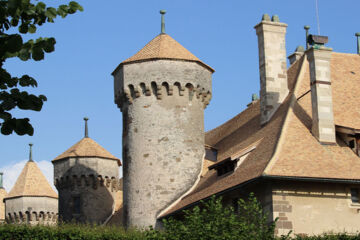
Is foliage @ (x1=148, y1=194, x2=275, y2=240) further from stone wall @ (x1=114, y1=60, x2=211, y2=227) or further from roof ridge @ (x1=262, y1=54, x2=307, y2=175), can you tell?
stone wall @ (x1=114, y1=60, x2=211, y2=227)

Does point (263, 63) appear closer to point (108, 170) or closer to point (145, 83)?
point (145, 83)

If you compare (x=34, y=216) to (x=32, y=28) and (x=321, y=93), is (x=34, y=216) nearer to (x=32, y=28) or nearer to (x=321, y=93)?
(x=321, y=93)

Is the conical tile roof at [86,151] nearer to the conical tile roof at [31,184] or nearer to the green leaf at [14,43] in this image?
the conical tile roof at [31,184]

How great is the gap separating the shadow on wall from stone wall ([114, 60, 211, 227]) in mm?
8645

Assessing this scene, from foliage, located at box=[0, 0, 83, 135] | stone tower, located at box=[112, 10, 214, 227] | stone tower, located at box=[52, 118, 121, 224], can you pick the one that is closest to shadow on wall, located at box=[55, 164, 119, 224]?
stone tower, located at box=[52, 118, 121, 224]

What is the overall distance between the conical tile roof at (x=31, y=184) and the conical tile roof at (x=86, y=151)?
37.2 ft

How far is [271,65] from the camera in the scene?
97.6ft

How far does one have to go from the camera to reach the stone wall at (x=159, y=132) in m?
31.4

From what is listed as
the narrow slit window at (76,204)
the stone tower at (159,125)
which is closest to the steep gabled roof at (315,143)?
the stone tower at (159,125)

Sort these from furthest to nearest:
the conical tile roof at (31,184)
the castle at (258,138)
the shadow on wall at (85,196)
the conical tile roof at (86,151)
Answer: the conical tile roof at (31,184), the conical tile roof at (86,151), the shadow on wall at (85,196), the castle at (258,138)

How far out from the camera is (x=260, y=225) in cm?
2148

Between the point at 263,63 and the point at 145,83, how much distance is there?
19.3ft

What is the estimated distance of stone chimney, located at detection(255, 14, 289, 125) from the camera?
29219mm

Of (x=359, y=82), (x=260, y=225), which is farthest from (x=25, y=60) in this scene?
(x=359, y=82)
